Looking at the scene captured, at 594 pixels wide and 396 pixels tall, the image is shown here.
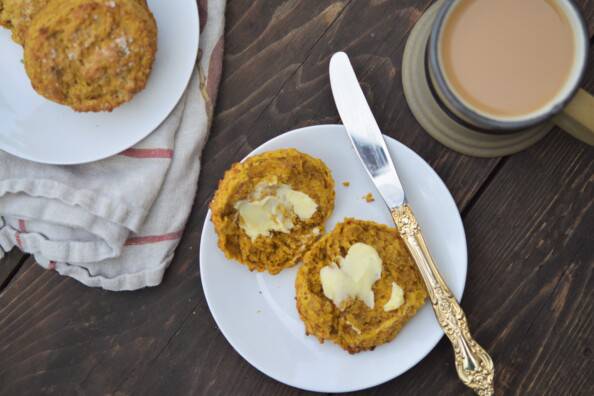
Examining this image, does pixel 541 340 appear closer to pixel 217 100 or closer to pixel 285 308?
pixel 285 308

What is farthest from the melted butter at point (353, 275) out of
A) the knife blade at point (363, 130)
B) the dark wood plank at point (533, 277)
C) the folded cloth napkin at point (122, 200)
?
the folded cloth napkin at point (122, 200)

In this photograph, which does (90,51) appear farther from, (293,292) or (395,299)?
(395,299)

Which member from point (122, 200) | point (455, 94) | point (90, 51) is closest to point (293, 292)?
point (122, 200)

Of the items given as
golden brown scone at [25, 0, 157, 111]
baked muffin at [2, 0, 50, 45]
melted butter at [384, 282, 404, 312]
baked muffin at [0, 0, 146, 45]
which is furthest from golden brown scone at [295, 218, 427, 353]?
baked muffin at [2, 0, 50, 45]

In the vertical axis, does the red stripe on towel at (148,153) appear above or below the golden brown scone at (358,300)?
above

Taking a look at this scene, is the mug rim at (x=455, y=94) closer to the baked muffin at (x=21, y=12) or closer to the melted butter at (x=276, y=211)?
the melted butter at (x=276, y=211)

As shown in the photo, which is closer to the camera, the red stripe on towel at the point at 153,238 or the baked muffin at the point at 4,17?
the baked muffin at the point at 4,17
